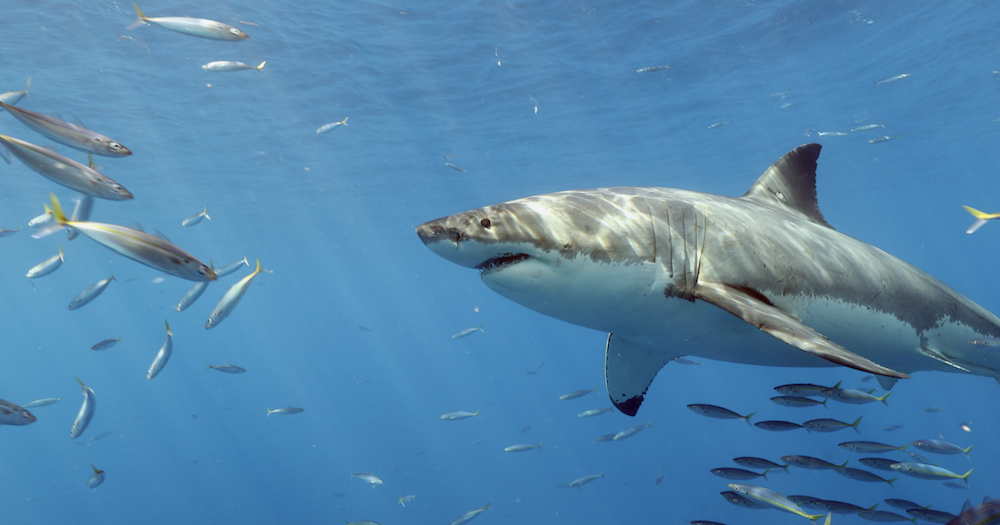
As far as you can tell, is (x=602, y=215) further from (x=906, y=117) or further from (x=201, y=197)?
(x=201, y=197)

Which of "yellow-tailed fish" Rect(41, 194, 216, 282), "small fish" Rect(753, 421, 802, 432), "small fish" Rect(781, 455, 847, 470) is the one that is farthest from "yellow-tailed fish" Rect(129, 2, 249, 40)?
"small fish" Rect(781, 455, 847, 470)

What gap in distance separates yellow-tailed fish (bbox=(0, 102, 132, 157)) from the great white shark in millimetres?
2801

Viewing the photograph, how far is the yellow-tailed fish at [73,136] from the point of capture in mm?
3453

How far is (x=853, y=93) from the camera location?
20.0m

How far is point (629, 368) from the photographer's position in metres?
4.68

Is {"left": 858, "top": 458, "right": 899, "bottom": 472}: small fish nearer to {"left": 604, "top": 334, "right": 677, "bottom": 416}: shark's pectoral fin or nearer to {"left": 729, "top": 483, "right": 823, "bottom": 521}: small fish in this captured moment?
{"left": 729, "top": 483, "right": 823, "bottom": 521}: small fish

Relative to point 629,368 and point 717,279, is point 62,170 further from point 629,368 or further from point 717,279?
point 629,368

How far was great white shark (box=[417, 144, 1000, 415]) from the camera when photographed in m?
2.66

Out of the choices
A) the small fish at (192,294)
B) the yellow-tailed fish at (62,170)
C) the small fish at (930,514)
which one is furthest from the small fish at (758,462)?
the yellow-tailed fish at (62,170)

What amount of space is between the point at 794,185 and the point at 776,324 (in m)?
2.62

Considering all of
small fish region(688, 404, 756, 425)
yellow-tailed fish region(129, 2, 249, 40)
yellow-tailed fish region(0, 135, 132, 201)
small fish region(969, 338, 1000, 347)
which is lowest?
small fish region(688, 404, 756, 425)

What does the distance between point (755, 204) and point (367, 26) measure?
12.5m

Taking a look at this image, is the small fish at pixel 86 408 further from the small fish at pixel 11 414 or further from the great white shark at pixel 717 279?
the great white shark at pixel 717 279

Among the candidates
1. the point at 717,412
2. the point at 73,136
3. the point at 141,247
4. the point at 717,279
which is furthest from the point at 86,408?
the point at 717,412
